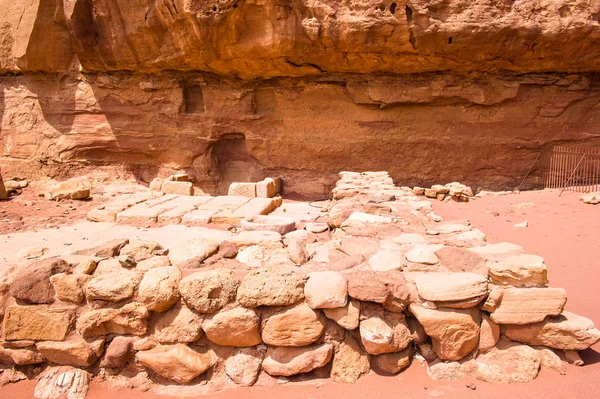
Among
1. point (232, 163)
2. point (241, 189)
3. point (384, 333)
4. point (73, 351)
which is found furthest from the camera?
point (232, 163)

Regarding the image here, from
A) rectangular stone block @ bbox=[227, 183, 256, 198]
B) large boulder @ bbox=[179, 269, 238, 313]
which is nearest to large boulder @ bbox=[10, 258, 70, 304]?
large boulder @ bbox=[179, 269, 238, 313]

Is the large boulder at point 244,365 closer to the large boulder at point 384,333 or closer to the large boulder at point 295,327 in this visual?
the large boulder at point 295,327

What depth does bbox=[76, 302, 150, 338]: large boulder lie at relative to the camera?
2178 millimetres

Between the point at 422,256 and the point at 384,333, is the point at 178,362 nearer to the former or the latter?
the point at 384,333

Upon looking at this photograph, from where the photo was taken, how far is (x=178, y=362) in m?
2.09

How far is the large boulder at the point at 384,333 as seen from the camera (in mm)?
1968

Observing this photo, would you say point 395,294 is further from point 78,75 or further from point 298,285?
point 78,75

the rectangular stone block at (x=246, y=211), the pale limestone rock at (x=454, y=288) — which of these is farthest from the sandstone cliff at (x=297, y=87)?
the pale limestone rock at (x=454, y=288)

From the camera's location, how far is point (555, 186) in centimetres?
820

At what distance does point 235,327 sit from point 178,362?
361 millimetres

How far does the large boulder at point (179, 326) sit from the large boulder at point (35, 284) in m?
0.70

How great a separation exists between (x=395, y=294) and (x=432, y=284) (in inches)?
8.5

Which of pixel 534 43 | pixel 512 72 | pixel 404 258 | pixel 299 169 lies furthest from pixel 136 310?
pixel 512 72

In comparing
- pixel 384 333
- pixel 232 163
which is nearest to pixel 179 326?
pixel 384 333
